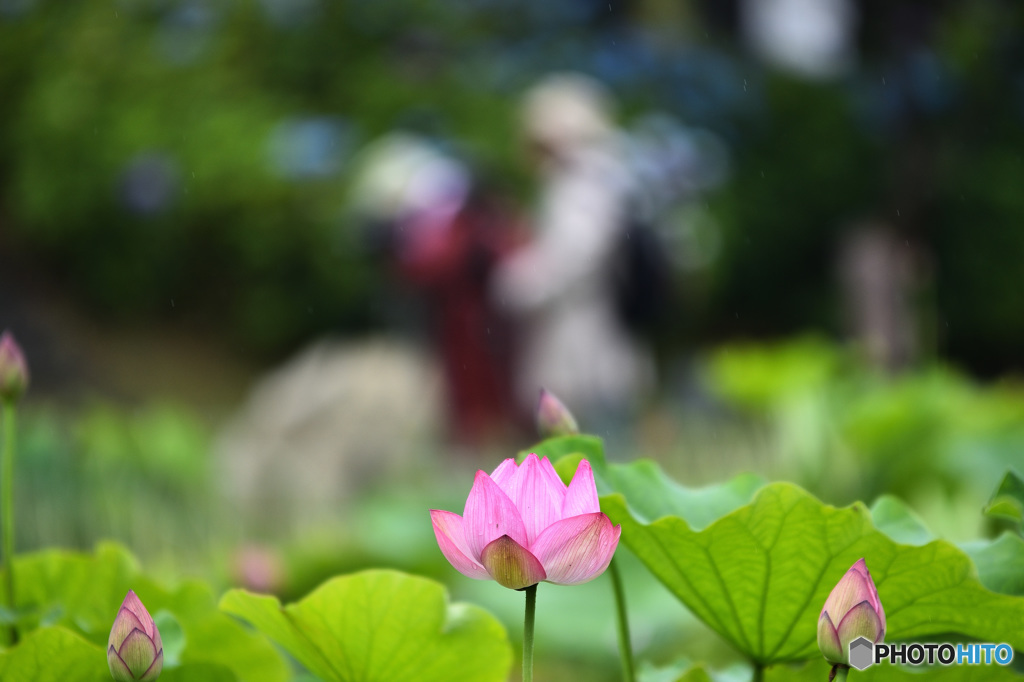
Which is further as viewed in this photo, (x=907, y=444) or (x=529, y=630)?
(x=907, y=444)

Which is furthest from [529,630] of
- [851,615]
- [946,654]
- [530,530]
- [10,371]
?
[10,371]

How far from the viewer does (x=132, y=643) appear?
549 mm

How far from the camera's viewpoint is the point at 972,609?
64cm

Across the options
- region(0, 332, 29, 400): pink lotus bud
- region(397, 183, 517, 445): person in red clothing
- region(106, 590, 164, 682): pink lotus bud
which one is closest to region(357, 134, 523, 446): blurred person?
region(397, 183, 517, 445): person in red clothing

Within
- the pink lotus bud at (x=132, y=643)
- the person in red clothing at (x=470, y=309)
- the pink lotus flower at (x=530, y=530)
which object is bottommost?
the pink lotus bud at (x=132, y=643)

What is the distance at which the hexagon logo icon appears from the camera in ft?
1.80

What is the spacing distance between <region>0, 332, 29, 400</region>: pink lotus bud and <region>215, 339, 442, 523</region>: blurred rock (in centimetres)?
304

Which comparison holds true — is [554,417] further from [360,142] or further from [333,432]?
[360,142]

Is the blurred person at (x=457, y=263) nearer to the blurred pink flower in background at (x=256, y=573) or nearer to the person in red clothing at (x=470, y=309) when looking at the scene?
the person in red clothing at (x=470, y=309)

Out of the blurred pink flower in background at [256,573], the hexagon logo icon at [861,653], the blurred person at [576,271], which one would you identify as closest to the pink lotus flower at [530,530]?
the hexagon logo icon at [861,653]

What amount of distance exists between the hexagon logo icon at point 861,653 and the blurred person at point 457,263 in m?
3.41

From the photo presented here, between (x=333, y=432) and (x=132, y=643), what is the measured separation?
3.67 meters

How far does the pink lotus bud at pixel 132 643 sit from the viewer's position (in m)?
0.55

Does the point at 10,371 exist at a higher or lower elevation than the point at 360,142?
lower
